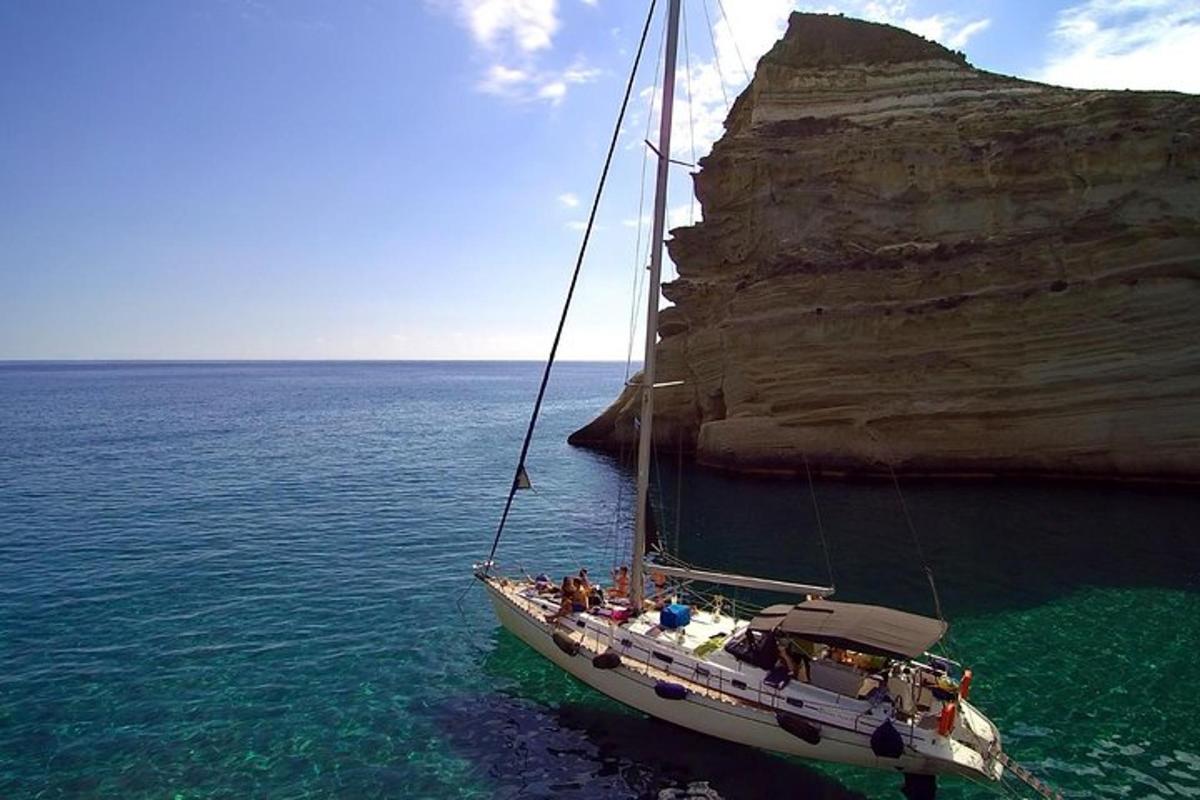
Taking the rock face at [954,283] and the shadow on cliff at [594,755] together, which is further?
the rock face at [954,283]

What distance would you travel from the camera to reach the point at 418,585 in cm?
2320

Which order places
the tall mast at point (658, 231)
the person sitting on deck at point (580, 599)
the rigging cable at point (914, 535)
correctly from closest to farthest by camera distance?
1. the tall mast at point (658, 231)
2. the person sitting on deck at point (580, 599)
3. the rigging cable at point (914, 535)

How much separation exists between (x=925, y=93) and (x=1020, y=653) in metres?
35.7

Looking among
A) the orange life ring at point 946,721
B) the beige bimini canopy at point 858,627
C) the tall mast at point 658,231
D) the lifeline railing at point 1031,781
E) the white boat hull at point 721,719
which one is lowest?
the white boat hull at point 721,719

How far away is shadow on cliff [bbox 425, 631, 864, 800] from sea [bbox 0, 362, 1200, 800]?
58mm

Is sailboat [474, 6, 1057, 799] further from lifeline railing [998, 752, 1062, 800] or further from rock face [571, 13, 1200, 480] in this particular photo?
rock face [571, 13, 1200, 480]

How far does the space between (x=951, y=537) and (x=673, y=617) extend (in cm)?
1646

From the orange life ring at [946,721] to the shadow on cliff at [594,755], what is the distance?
6.49 ft

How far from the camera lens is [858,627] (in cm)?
1324

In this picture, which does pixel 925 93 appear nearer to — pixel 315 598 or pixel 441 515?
pixel 441 515

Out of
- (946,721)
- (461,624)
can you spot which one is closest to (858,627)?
(946,721)

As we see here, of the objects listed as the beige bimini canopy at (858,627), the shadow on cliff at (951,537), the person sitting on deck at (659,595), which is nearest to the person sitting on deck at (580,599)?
the person sitting on deck at (659,595)

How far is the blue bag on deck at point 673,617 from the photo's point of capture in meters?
15.9

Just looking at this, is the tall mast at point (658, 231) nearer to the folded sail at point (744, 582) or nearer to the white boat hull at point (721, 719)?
the folded sail at point (744, 582)
